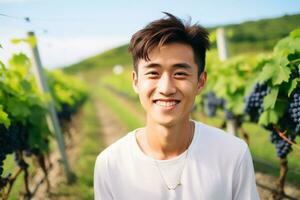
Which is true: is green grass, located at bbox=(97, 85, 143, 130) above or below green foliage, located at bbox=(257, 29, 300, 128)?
below

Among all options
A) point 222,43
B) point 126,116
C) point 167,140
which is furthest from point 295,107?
point 126,116

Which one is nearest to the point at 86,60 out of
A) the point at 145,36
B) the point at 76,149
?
the point at 76,149

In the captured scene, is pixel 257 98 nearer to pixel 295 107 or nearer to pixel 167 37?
pixel 295 107

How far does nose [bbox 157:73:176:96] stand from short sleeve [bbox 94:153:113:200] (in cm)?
54

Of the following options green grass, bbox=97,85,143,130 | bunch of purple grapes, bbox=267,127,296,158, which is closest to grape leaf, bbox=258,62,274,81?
bunch of purple grapes, bbox=267,127,296,158

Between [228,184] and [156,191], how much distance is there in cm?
40

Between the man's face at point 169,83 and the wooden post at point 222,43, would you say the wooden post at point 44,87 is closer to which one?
the wooden post at point 222,43

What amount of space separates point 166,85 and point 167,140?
0.37m

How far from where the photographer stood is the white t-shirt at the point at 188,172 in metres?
2.00

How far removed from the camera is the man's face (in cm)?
205

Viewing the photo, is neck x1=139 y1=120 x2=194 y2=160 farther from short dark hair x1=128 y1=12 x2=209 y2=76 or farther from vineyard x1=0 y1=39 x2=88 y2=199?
vineyard x1=0 y1=39 x2=88 y2=199

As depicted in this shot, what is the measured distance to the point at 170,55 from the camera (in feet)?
6.78

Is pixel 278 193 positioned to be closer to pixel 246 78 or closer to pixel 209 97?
pixel 246 78

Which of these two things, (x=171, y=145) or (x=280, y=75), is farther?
(x=280, y=75)
